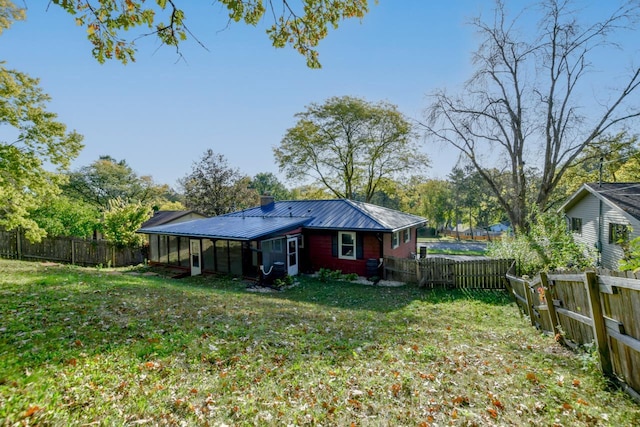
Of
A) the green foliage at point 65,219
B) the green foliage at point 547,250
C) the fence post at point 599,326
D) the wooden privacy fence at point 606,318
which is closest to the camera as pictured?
the wooden privacy fence at point 606,318

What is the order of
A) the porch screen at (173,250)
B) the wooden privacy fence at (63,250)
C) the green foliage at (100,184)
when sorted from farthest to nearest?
the green foliage at (100,184)
the wooden privacy fence at (63,250)
the porch screen at (173,250)

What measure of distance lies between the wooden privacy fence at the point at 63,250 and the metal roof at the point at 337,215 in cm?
793

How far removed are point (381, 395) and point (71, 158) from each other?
1657 centimetres

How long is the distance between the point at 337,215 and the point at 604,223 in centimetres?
1519

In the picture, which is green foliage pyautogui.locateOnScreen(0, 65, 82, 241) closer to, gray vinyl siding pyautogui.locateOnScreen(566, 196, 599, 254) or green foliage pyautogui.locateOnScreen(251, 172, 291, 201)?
gray vinyl siding pyautogui.locateOnScreen(566, 196, 599, 254)

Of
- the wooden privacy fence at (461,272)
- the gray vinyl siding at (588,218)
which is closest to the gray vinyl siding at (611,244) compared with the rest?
the gray vinyl siding at (588,218)

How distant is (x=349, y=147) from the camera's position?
25.7m

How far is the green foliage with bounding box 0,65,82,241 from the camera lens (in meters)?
11.7

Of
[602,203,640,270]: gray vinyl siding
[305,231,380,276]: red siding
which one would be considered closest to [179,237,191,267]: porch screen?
[305,231,380,276]: red siding

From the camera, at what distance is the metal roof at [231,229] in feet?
44.6

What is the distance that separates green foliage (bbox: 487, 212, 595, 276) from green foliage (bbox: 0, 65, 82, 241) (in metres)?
20.2

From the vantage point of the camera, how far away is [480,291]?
39.1 feet

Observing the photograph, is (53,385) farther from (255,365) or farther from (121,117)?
(121,117)

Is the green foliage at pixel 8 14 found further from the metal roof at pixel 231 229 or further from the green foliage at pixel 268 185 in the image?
the green foliage at pixel 268 185
